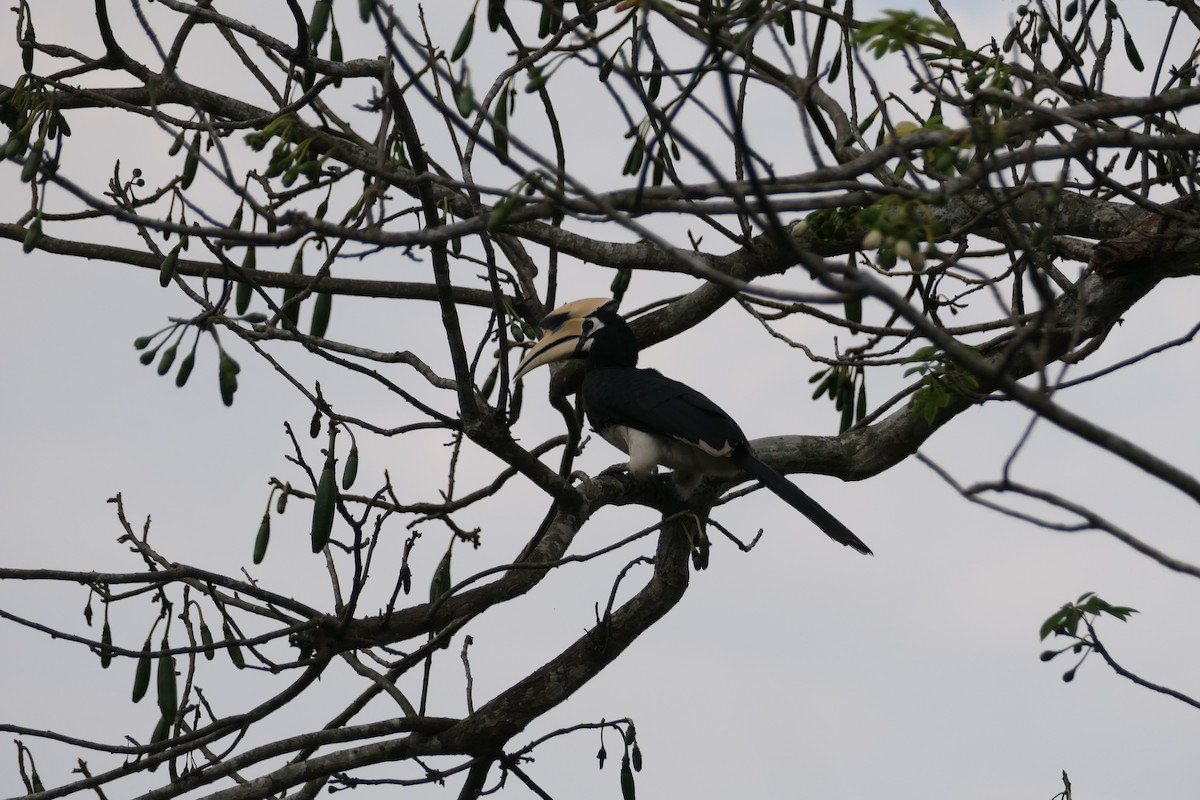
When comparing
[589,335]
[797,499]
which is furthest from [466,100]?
[589,335]

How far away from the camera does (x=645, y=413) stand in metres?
5.30

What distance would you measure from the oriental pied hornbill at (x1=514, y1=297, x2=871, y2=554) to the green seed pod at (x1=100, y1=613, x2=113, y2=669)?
1495mm

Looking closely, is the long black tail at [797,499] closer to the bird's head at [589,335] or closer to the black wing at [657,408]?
the black wing at [657,408]

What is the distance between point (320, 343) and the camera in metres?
3.59

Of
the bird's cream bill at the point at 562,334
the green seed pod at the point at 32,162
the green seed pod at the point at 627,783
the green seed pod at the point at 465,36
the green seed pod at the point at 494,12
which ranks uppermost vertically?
→ the bird's cream bill at the point at 562,334

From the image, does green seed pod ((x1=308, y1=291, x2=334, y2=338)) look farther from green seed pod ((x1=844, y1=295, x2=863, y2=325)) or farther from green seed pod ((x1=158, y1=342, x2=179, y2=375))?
green seed pod ((x1=844, y1=295, x2=863, y2=325))

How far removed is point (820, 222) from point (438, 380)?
3.73 feet

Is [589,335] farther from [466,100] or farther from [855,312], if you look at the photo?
[466,100]

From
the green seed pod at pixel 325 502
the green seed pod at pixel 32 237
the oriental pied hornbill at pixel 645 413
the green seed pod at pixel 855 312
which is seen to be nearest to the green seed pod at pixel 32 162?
the green seed pod at pixel 32 237

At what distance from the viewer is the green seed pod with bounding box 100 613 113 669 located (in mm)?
3229

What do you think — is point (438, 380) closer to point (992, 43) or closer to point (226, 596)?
point (226, 596)

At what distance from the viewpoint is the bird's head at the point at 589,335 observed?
5.69m

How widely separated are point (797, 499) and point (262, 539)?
6.29 feet

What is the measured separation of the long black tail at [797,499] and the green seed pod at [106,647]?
Result: 2.14 m
